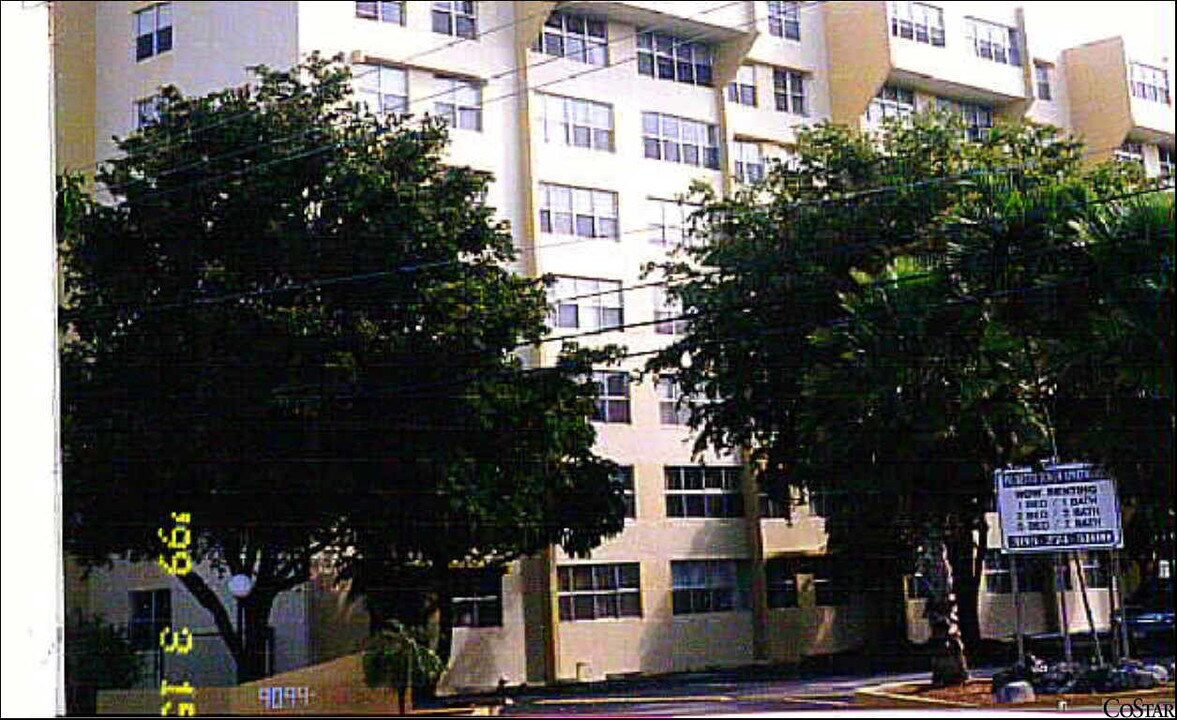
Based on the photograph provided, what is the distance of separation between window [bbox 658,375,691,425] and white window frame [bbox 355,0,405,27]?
10.5m

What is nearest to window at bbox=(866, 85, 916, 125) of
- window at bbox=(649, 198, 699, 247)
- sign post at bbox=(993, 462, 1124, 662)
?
window at bbox=(649, 198, 699, 247)

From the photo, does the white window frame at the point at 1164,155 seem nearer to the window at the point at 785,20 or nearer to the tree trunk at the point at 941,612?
the window at the point at 785,20

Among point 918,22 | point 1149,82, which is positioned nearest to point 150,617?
point 918,22

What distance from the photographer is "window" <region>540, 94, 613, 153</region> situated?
38.4 metres

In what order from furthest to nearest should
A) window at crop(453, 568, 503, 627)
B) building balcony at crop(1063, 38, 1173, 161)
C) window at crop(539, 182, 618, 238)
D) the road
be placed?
building balcony at crop(1063, 38, 1173, 161) < window at crop(539, 182, 618, 238) < window at crop(453, 568, 503, 627) < the road

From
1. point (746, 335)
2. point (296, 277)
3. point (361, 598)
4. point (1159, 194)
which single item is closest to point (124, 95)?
point (296, 277)

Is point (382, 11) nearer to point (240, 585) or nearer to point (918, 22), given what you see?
point (240, 585)

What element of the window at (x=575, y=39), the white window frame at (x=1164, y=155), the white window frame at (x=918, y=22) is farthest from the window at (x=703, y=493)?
the white window frame at (x=1164, y=155)

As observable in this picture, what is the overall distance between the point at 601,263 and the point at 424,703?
12.6 metres

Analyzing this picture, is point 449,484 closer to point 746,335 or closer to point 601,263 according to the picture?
point 746,335

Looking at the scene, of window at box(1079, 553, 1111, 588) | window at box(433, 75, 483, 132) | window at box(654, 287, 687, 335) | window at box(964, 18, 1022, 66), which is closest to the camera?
window at box(433, 75, 483, 132)

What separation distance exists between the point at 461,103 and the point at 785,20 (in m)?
11.3

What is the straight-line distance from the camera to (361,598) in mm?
33156

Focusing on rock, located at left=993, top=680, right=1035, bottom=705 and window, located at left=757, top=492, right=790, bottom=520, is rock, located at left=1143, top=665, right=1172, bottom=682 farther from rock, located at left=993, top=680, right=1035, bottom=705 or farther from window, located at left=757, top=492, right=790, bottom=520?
window, located at left=757, top=492, right=790, bottom=520
